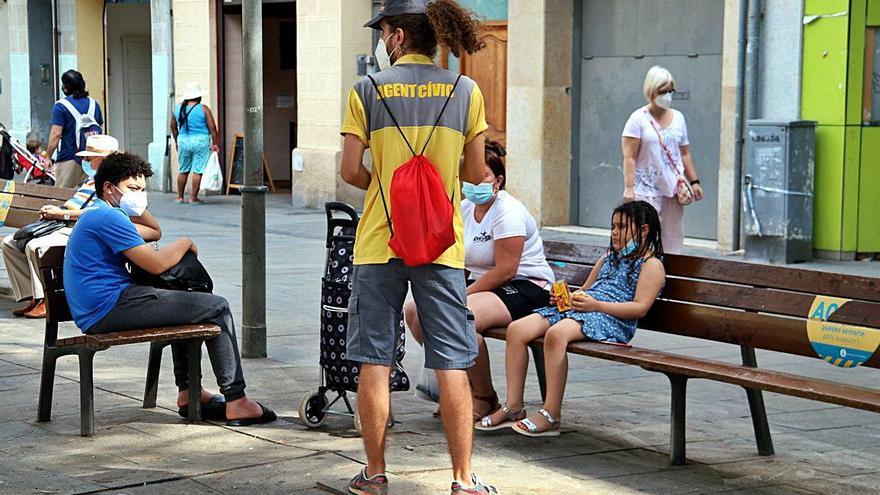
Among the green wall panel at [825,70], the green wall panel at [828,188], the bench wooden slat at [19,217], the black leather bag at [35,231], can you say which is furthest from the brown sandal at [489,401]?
the green wall panel at [825,70]

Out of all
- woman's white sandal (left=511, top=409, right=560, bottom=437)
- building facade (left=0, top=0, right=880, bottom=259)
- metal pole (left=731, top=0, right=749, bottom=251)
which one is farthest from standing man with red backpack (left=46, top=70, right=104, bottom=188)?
woman's white sandal (left=511, top=409, right=560, bottom=437)

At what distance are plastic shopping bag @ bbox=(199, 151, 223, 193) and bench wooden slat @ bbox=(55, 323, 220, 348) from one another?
44.9 ft

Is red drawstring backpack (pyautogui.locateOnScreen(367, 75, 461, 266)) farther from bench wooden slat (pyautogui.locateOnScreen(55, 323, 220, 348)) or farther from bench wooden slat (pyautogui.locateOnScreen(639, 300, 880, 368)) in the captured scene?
bench wooden slat (pyautogui.locateOnScreen(55, 323, 220, 348))

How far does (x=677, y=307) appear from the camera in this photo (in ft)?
21.2

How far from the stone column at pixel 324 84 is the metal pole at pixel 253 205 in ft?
34.2

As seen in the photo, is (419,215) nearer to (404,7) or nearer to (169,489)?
(404,7)

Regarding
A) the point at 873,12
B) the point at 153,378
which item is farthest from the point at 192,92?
the point at 153,378

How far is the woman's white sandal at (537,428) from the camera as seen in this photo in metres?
6.29

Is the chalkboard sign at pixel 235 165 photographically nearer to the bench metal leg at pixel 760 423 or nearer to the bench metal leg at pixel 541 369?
the bench metal leg at pixel 541 369

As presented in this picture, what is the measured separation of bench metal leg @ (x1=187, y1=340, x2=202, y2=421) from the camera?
665 cm

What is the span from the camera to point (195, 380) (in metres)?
6.67

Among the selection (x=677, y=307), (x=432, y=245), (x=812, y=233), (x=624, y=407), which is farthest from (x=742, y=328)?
(x=812, y=233)

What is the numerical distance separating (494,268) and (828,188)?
23.8ft

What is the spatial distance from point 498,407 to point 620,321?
0.72 metres
